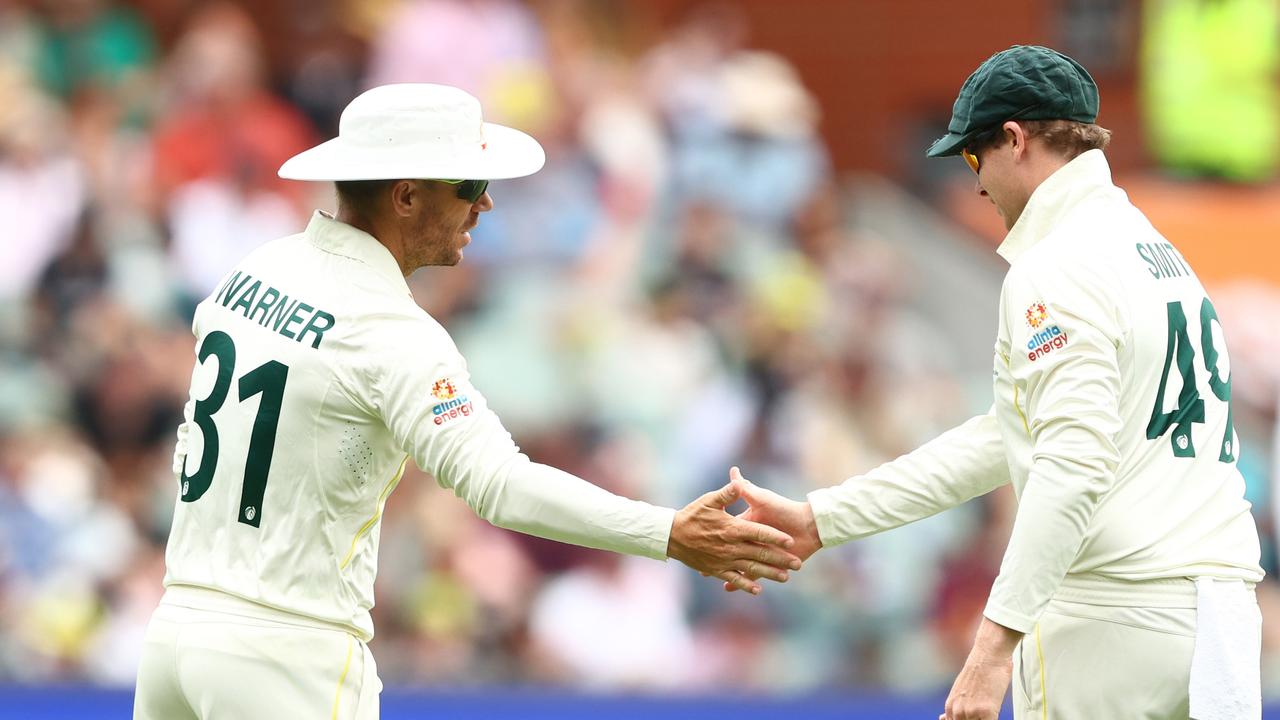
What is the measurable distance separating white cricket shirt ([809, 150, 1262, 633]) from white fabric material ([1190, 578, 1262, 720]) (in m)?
0.06

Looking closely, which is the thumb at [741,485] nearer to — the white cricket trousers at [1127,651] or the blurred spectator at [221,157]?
the white cricket trousers at [1127,651]

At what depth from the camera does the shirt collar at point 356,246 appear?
4.00 meters

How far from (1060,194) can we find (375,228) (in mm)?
1579

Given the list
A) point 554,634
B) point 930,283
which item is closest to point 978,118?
point 554,634

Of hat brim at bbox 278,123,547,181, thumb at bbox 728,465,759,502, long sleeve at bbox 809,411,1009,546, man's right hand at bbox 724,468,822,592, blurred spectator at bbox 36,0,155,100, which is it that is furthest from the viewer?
blurred spectator at bbox 36,0,155,100

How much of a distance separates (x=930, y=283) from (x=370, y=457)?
8254 mm

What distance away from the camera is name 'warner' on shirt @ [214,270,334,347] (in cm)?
387

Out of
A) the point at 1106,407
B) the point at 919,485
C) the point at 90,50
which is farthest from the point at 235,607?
the point at 90,50

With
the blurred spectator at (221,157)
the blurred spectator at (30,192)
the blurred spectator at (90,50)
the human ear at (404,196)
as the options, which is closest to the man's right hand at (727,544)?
the human ear at (404,196)

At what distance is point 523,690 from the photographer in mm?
8008

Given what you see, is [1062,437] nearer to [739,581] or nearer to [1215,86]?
[739,581]

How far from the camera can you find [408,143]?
4.03 metres

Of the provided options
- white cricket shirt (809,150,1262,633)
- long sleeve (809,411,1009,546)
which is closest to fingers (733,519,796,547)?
long sleeve (809,411,1009,546)

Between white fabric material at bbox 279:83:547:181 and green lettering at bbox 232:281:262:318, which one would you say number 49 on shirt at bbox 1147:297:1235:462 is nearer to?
white fabric material at bbox 279:83:547:181
